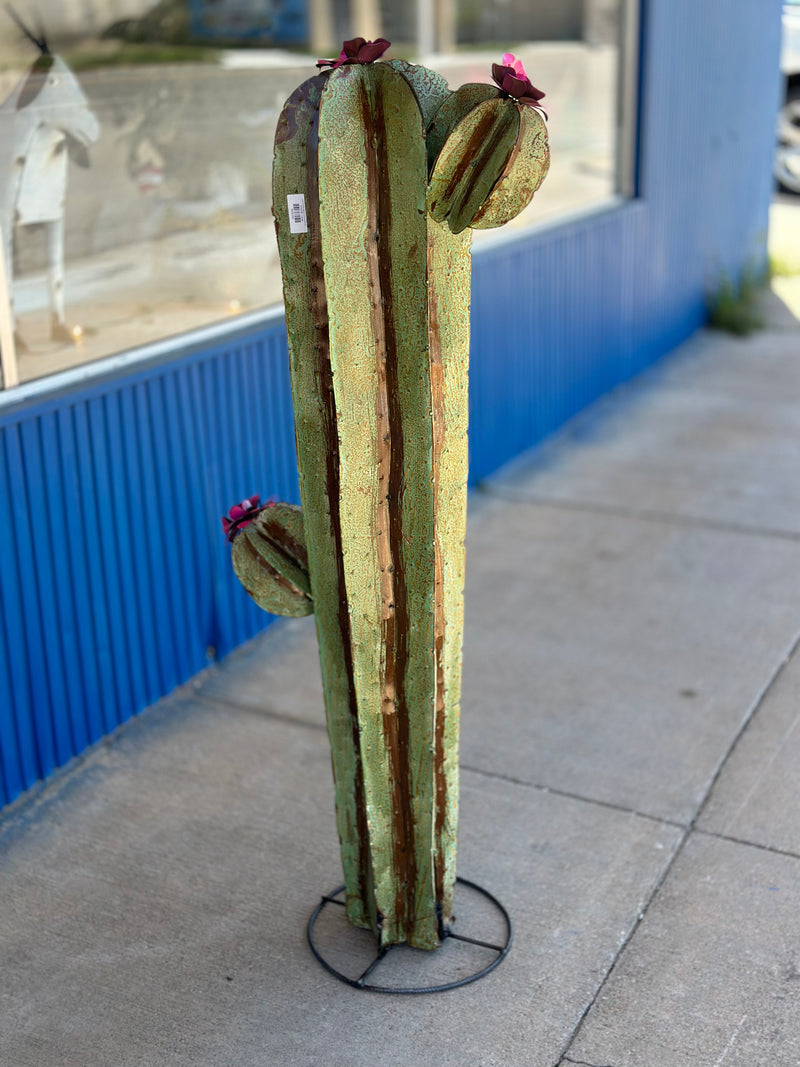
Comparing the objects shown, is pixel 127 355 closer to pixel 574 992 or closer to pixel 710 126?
pixel 574 992

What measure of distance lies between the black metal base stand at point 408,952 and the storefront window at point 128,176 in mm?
1825

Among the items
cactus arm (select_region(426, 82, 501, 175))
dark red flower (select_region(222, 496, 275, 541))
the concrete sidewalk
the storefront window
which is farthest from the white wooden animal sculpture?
cactus arm (select_region(426, 82, 501, 175))

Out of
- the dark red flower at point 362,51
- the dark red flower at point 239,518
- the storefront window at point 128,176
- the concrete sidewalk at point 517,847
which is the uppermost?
the dark red flower at point 362,51

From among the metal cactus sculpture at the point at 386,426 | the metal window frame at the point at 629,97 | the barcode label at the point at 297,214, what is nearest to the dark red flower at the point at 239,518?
the metal cactus sculpture at the point at 386,426

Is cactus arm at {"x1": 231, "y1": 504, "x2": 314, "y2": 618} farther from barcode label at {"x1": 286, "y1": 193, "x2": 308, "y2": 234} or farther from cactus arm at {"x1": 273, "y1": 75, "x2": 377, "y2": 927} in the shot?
barcode label at {"x1": 286, "y1": 193, "x2": 308, "y2": 234}

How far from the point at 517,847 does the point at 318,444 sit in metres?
1.39

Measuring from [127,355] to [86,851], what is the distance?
1583 millimetres

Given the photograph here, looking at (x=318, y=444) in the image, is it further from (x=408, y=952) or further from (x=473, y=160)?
(x=408, y=952)

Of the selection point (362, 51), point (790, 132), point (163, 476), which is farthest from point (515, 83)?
point (790, 132)

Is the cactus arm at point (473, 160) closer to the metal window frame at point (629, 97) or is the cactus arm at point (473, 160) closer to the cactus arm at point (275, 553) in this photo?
the cactus arm at point (275, 553)

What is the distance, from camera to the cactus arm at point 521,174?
2.14 m

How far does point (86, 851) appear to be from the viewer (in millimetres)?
3264

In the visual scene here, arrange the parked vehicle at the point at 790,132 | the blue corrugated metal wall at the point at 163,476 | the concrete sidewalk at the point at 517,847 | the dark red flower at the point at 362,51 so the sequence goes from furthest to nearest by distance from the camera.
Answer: the parked vehicle at the point at 790,132 → the blue corrugated metal wall at the point at 163,476 → the concrete sidewalk at the point at 517,847 → the dark red flower at the point at 362,51

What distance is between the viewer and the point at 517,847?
3.25m
